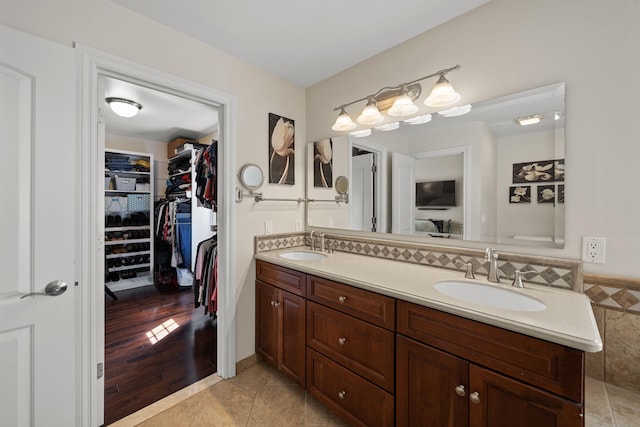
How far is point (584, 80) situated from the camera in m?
1.20

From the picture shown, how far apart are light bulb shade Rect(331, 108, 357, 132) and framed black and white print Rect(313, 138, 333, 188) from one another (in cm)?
20

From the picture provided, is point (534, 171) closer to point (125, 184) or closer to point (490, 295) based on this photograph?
point (490, 295)

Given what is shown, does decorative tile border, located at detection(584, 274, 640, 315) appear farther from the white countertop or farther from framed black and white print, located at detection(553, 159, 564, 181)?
framed black and white print, located at detection(553, 159, 564, 181)

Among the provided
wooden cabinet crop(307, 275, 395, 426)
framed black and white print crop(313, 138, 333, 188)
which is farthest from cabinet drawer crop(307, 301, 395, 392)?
framed black and white print crop(313, 138, 333, 188)

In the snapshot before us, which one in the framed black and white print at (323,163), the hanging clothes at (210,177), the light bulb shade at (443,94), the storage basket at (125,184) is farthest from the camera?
the storage basket at (125,184)

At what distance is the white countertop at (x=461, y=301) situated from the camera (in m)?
0.84

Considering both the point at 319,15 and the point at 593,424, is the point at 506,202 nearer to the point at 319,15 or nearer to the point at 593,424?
the point at 593,424

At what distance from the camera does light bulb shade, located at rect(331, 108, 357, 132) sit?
6.86 ft

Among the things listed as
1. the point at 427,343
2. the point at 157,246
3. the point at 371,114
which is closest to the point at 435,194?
the point at 371,114

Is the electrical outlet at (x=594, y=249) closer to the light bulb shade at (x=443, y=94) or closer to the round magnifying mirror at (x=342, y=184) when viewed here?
the light bulb shade at (x=443, y=94)

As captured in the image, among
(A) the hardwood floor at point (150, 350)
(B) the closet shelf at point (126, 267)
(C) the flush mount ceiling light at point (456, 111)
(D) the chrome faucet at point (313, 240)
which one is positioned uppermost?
(C) the flush mount ceiling light at point (456, 111)

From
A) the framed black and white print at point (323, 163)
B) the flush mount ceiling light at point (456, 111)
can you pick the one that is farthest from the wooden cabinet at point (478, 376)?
the framed black and white print at point (323, 163)

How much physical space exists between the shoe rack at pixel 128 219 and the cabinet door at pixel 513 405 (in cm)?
452

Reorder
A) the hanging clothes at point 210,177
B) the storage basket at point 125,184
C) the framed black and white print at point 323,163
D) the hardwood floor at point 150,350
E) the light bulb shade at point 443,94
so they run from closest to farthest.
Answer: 1. the light bulb shade at point 443,94
2. the hardwood floor at point 150,350
3. the framed black and white print at point 323,163
4. the hanging clothes at point 210,177
5. the storage basket at point 125,184
